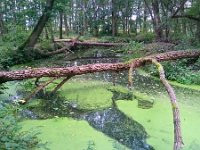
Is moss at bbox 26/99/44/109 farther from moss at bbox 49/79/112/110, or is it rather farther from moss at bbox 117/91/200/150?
moss at bbox 117/91/200/150

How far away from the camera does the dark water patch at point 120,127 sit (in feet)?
16.9

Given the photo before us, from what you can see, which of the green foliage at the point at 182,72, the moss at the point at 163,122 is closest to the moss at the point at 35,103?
the moss at the point at 163,122

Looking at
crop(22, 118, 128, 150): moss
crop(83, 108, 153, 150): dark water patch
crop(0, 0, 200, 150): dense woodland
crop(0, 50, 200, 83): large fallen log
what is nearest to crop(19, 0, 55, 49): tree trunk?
crop(0, 0, 200, 150): dense woodland

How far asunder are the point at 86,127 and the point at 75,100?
1679 mm

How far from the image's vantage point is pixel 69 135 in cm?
523

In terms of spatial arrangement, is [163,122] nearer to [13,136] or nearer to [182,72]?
[13,136]

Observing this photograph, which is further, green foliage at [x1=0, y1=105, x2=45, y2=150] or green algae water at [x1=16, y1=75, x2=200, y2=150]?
green algae water at [x1=16, y1=75, x2=200, y2=150]

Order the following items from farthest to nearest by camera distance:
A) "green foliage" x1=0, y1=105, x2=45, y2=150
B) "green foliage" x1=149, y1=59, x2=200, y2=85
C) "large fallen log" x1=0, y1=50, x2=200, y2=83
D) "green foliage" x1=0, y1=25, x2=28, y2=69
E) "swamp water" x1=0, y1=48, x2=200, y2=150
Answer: "green foliage" x1=0, y1=25, x2=28, y2=69, "green foliage" x1=149, y1=59, x2=200, y2=85, "large fallen log" x1=0, y1=50, x2=200, y2=83, "swamp water" x1=0, y1=48, x2=200, y2=150, "green foliage" x1=0, y1=105, x2=45, y2=150

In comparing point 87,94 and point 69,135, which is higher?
point 87,94

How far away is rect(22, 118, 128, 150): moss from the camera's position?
15.9 ft

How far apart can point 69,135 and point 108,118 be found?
116 centimetres

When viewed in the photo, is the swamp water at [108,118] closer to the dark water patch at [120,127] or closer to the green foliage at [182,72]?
the dark water patch at [120,127]

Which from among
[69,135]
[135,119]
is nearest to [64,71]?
[135,119]

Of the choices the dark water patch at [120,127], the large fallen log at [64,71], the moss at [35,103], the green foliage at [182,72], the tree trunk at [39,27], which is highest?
the tree trunk at [39,27]
